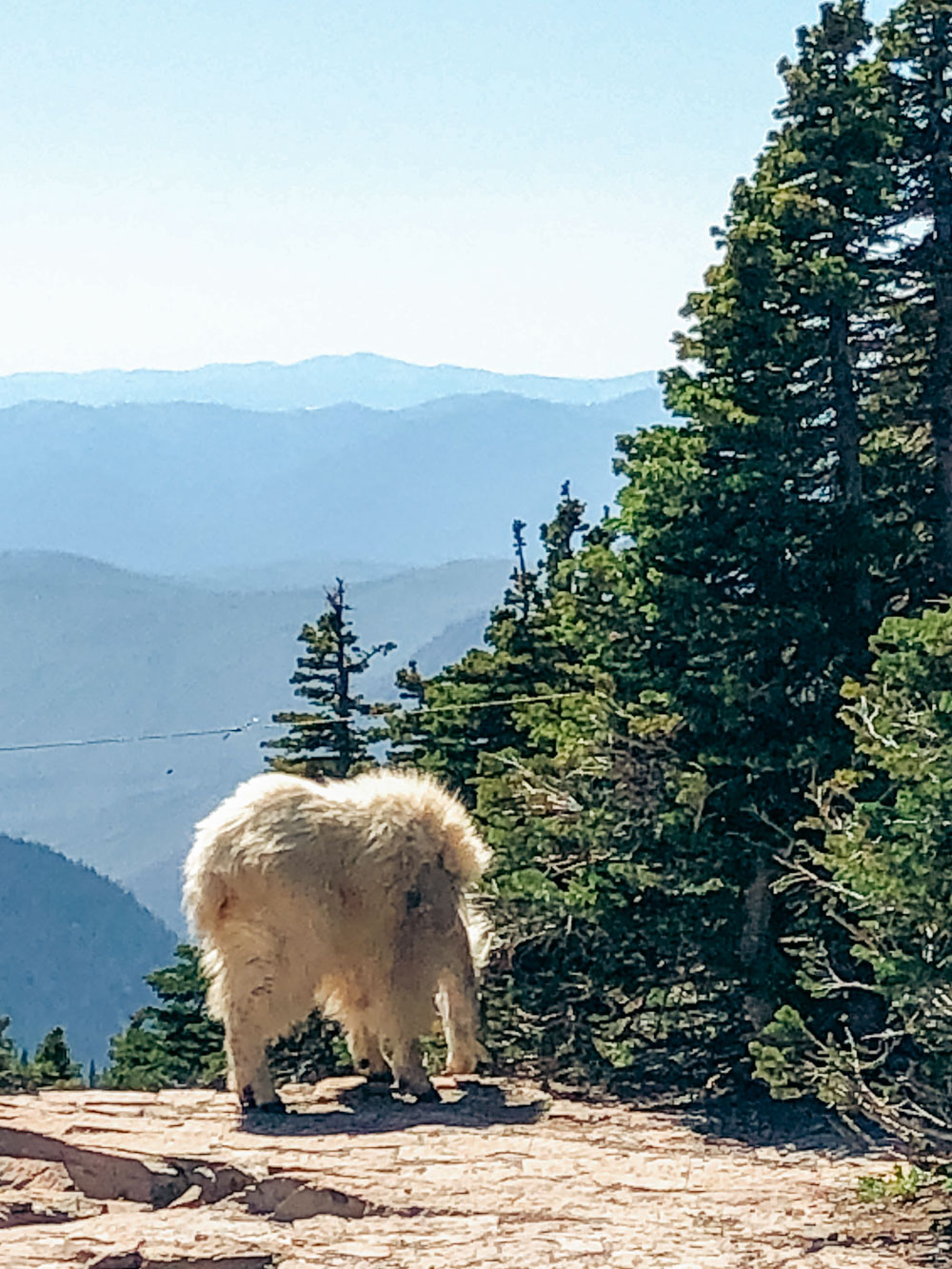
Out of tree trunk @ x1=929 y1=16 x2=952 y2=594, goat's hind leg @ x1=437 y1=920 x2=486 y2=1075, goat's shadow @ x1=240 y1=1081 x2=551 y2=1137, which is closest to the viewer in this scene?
goat's shadow @ x1=240 y1=1081 x2=551 y2=1137

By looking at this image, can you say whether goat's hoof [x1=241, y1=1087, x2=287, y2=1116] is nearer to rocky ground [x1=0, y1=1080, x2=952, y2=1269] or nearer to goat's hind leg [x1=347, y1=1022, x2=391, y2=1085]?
rocky ground [x1=0, y1=1080, x2=952, y2=1269]

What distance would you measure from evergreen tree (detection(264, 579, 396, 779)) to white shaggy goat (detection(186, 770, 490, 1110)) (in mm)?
12369

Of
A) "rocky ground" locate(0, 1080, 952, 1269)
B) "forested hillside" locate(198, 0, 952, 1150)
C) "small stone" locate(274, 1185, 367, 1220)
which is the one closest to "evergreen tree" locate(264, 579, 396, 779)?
"forested hillside" locate(198, 0, 952, 1150)

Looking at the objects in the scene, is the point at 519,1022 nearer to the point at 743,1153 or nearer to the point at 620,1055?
the point at 620,1055

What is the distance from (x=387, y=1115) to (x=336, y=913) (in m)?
1.19

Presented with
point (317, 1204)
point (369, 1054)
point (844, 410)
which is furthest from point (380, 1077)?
point (844, 410)

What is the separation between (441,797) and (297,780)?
0.95m

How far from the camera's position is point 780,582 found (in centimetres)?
1127

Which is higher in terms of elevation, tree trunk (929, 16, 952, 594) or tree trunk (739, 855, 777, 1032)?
tree trunk (929, 16, 952, 594)

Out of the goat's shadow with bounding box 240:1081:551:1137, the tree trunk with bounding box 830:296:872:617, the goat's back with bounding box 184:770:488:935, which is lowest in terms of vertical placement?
the goat's shadow with bounding box 240:1081:551:1137

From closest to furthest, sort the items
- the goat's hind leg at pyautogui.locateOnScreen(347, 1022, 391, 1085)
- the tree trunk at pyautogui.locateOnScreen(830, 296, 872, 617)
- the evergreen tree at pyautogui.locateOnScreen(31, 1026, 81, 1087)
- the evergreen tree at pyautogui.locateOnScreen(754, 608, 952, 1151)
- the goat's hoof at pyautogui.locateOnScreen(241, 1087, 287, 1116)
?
the evergreen tree at pyautogui.locateOnScreen(754, 608, 952, 1151) < the goat's hoof at pyautogui.locateOnScreen(241, 1087, 287, 1116) < the goat's hind leg at pyautogui.locateOnScreen(347, 1022, 391, 1085) < the tree trunk at pyautogui.locateOnScreen(830, 296, 872, 617) < the evergreen tree at pyautogui.locateOnScreen(31, 1026, 81, 1087)

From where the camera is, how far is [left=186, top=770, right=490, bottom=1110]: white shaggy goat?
31.6 ft

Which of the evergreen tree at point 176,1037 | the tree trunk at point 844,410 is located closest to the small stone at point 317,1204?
the tree trunk at point 844,410

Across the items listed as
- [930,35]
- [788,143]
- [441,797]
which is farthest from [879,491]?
[441,797]
